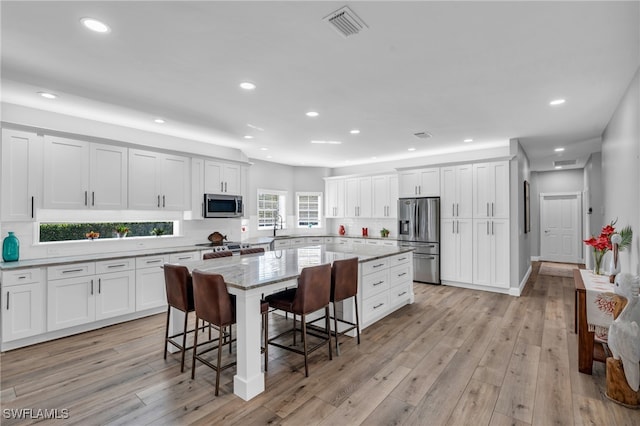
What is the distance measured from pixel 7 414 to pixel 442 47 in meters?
4.16

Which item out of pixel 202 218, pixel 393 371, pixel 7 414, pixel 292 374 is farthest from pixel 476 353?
pixel 202 218

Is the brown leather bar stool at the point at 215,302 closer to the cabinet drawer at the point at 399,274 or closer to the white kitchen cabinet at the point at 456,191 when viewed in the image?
the cabinet drawer at the point at 399,274

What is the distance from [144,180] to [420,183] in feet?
16.4

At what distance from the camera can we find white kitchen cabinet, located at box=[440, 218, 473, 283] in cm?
579

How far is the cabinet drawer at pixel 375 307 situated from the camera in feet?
12.3

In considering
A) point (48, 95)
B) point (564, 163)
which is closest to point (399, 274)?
point (48, 95)

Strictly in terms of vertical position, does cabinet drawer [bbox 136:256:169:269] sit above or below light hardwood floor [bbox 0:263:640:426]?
above

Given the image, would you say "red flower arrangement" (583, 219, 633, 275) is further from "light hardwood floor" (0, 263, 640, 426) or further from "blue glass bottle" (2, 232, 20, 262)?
"blue glass bottle" (2, 232, 20, 262)

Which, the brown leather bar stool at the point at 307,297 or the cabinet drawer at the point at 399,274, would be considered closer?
the brown leather bar stool at the point at 307,297

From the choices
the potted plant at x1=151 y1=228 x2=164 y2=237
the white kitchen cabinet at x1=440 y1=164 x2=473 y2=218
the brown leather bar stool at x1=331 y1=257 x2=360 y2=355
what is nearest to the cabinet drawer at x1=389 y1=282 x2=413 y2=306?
the brown leather bar stool at x1=331 y1=257 x2=360 y2=355

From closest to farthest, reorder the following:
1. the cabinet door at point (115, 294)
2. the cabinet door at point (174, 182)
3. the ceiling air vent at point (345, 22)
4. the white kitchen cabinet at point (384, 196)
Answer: the ceiling air vent at point (345, 22)
the cabinet door at point (115, 294)
the cabinet door at point (174, 182)
the white kitchen cabinet at point (384, 196)

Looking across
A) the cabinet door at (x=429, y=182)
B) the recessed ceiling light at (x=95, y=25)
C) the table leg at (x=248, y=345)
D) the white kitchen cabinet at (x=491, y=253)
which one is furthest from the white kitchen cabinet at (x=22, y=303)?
the white kitchen cabinet at (x=491, y=253)

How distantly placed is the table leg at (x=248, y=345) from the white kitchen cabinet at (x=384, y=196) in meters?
5.12

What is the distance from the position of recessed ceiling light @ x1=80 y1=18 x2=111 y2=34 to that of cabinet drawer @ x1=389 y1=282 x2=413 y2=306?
4.01 meters
